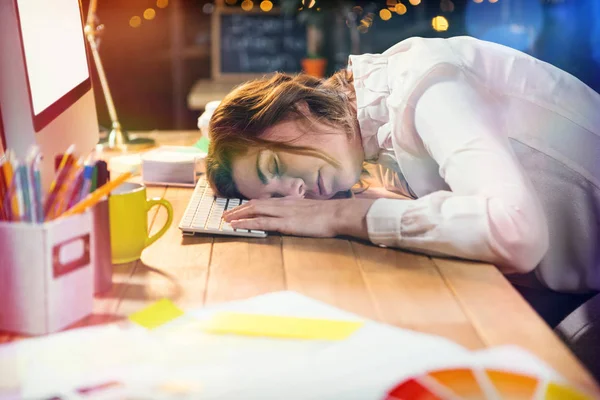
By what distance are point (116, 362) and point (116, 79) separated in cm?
315

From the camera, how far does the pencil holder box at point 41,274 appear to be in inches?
26.2

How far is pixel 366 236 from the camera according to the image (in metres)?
1.00

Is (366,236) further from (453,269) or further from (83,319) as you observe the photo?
(83,319)

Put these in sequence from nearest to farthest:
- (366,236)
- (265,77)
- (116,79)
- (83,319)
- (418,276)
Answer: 1. (83,319)
2. (418,276)
3. (366,236)
4. (265,77)
5. (116,79)

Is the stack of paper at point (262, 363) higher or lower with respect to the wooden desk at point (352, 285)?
higher

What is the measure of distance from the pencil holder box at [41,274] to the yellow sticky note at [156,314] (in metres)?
0.06

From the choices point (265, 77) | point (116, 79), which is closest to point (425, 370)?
point (265, 77)

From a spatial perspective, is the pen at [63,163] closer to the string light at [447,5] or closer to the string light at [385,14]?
the string light at [447,5]

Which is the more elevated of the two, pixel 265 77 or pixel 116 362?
pixel 265 77

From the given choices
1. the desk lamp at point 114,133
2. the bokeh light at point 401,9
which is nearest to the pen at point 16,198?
the desk lamp at point 114,133

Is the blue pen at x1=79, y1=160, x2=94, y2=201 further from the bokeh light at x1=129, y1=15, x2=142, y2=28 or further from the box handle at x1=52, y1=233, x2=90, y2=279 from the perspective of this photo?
the bokeh light at x1=129, y1=15, x2=142, y2=28

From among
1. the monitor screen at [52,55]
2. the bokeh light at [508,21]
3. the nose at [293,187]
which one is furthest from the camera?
the bokeh light at [508,21]

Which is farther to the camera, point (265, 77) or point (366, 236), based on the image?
point (265, 77)

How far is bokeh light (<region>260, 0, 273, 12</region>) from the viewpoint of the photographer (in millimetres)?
3196
